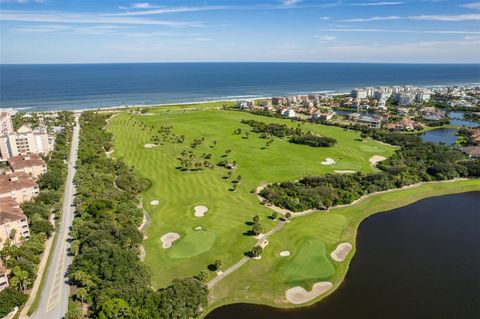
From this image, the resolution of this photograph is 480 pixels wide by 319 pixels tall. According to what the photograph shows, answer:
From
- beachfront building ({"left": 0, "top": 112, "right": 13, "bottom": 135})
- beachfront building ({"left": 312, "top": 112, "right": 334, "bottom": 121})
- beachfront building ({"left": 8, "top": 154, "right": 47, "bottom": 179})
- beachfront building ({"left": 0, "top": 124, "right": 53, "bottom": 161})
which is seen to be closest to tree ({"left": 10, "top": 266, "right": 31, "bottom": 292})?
beachfront building ({"left": 8, "top": 154, "right": 47, "bottom": 179})

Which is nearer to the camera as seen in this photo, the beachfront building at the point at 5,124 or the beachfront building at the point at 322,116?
the beachfront building at the point at 5,124

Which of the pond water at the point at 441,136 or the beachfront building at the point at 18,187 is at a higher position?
the beachfront building at the point at 18,187

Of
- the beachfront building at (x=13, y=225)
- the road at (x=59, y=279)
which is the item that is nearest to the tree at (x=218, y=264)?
the road at (x=59, y=279)

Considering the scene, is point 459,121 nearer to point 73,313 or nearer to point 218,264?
point 218,264

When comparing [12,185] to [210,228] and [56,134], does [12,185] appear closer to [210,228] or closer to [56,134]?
[210,228]

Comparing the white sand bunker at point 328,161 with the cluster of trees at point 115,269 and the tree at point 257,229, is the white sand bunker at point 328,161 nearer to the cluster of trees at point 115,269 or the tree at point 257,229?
the tree at point 257,229

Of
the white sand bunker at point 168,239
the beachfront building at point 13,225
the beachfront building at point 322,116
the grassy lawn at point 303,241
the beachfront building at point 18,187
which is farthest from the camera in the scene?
the beachfront building at point 322,116

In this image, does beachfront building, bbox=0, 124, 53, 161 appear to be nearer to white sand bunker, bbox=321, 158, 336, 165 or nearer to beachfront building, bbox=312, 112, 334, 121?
white sand bunker, bbox=321, 158, 336, 165

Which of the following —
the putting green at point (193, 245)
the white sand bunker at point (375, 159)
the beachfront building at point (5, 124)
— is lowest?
the putting green at point (193, 245)
